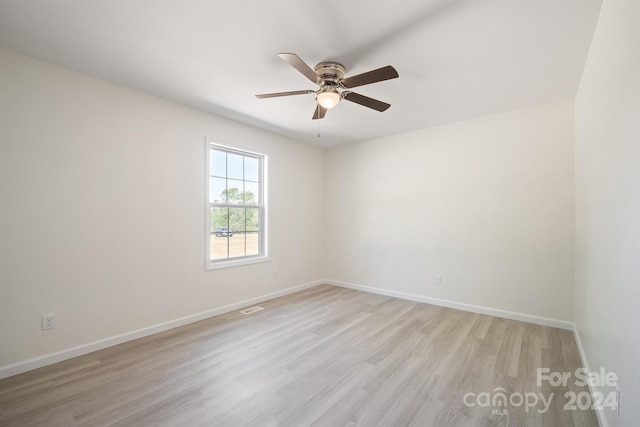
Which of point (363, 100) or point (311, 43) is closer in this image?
point (311, 43)

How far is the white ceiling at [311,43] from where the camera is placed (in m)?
1.73

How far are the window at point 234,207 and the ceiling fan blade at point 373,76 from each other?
85.0 inches

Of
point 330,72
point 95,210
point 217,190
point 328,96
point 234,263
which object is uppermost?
point 330,72


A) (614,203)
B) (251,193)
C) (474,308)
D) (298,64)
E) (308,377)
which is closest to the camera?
(614,203)

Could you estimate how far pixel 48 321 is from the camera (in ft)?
Answer: 7.59

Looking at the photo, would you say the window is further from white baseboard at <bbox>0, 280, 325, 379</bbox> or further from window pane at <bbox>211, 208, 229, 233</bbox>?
white baseboard at <bbox>0, 280, 325, 379</bbox>

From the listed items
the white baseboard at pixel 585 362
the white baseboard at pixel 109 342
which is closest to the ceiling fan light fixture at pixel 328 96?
the white baseboard at pixel 585 362

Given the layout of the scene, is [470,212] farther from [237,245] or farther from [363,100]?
[237,245]

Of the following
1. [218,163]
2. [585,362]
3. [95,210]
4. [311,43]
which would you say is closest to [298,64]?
[311,43]

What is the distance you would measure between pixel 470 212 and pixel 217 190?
342 cm

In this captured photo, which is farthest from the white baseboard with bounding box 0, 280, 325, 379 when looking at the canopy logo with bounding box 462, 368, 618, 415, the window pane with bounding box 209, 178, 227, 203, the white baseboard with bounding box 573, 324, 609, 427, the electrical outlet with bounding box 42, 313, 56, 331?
the white baseboard with bounding box 573, 324, 609, 427

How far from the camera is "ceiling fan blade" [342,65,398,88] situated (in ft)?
6.21

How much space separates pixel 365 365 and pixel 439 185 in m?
2.70

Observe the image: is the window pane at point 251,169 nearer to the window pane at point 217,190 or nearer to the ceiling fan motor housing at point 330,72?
the window pane at point 217,190
